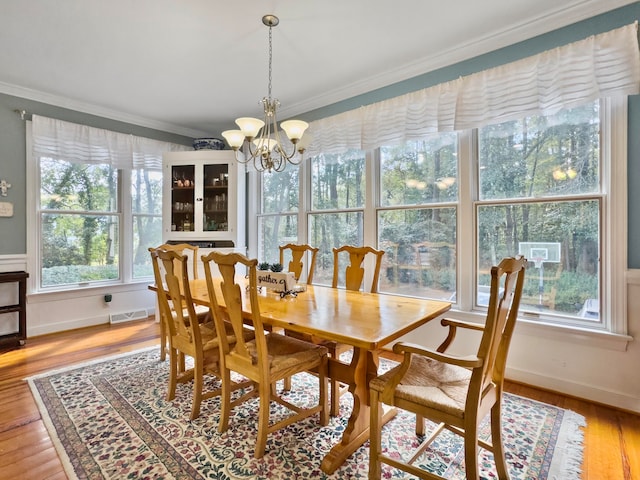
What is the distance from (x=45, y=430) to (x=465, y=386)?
2.40 m

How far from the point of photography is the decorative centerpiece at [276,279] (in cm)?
226

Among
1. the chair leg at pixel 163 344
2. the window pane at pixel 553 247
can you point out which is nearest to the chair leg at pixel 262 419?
the chair leg at pixel 163 344

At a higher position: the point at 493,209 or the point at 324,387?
the point at 493,209

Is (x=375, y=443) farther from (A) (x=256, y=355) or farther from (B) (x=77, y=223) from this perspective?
(B) (x=77, y=223)

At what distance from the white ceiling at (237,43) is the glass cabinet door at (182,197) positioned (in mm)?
908

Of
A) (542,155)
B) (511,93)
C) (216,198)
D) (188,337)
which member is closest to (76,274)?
(216,198)

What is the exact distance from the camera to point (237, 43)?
105 inches

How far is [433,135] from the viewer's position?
2938 mm

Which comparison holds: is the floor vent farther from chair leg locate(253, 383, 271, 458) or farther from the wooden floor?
chair leg locate(253, 383, 271, 458)

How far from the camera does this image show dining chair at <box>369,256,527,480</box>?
1269mm

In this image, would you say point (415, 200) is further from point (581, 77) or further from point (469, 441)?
point (469, 441)

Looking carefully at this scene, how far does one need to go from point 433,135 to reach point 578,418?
2320 millimetres

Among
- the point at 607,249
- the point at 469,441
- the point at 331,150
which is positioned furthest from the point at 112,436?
the point at 607,249

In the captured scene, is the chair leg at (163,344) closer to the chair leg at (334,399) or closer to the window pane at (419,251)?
the chair leg at (334,399)
